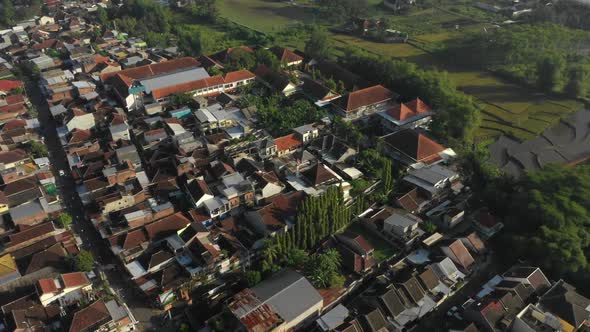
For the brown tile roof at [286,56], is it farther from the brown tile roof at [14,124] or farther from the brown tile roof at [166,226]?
the brown tile roof at [166,226]

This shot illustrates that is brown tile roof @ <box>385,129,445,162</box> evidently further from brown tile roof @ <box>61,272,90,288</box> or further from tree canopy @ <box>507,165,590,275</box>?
brown tile roof @ <box>61,272,90,288</box>

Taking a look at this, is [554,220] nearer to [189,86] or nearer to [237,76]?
[237,76]

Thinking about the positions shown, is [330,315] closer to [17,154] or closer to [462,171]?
[462,171]

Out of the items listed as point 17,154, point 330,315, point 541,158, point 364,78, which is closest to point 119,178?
point 17,154

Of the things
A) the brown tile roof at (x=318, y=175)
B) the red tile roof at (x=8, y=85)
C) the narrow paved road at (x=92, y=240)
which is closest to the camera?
the narrow paved road at (x=92, y=240)

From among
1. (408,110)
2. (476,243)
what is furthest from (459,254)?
(408,110)

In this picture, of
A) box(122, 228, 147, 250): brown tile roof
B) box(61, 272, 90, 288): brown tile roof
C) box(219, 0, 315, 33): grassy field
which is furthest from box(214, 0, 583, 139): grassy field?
box(61, 272, 90, 288): brown tile roof

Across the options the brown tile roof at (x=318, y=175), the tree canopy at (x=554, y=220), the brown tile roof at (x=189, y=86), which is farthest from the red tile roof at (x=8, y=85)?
the tree canopy at (x=554, y=220)
